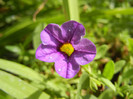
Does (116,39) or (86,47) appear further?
(116,39)

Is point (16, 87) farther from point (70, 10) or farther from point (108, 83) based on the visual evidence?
point (70, 10)

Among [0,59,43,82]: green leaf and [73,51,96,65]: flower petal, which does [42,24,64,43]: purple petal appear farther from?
[0,59,43,82]: green leaf

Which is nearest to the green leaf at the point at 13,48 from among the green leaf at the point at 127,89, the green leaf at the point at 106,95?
the green leaf at the point at 106,95

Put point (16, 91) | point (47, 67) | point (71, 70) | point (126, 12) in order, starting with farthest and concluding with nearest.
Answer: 1. point (126, 12)
2. point (47, 67)
3. point (16, 91)
4. point (71, 70)

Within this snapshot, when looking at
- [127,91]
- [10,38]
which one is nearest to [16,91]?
[127,91]

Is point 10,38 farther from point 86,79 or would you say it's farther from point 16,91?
point 86,79

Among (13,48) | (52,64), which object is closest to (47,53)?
(52,64)

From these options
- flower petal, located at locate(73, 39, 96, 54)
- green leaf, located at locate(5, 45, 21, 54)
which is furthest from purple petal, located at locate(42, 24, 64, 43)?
green leaf, located at locate(5, 45, 21, 54)

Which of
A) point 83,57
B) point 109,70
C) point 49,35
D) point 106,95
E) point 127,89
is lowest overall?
point 106,95
